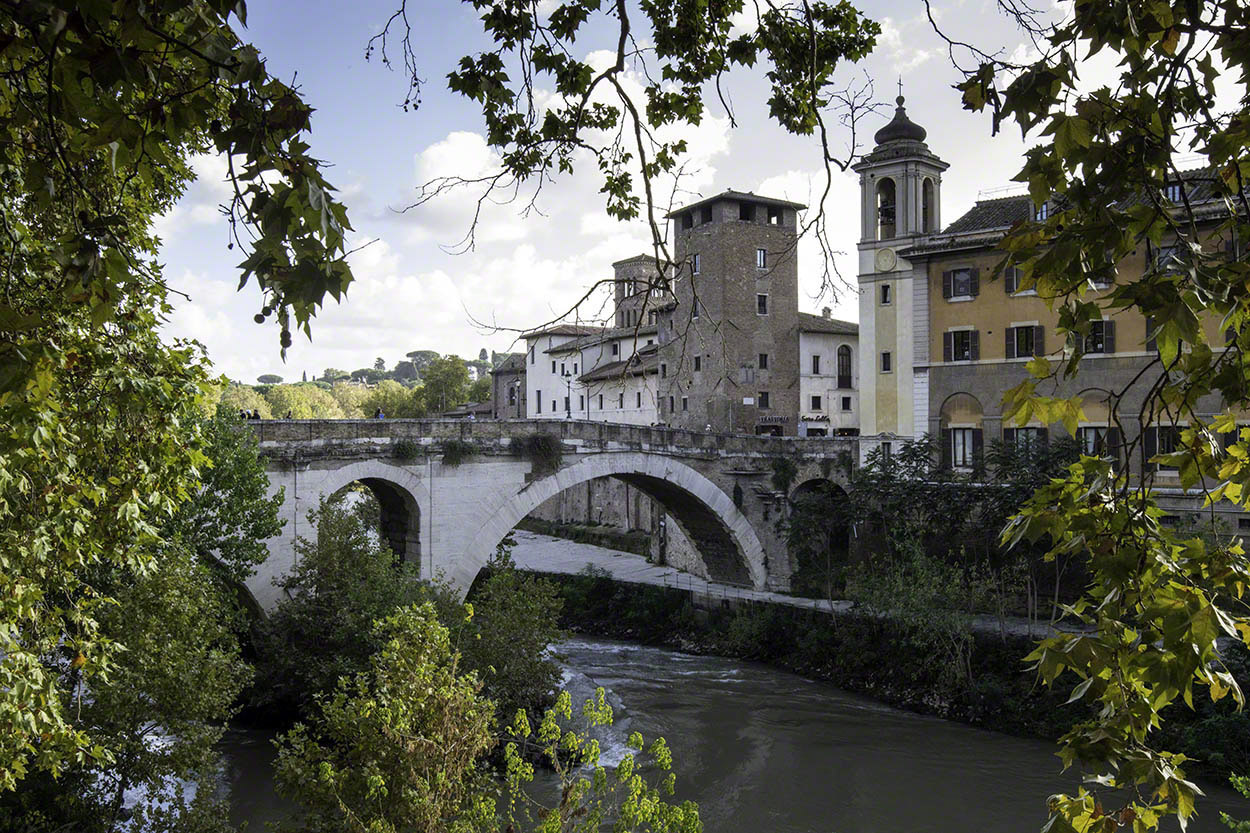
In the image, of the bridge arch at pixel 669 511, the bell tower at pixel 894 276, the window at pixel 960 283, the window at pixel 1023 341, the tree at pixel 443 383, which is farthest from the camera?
the tree at pixel 443 383

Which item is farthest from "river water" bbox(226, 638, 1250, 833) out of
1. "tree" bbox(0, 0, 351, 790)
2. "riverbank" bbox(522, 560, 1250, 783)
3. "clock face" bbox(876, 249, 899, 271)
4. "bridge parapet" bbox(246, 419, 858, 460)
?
"clock face" bbox(876, 249, 899, 271)

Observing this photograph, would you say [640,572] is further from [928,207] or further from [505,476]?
[928,207]

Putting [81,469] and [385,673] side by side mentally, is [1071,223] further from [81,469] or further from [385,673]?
[385,673]

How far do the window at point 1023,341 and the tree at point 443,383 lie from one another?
112 feet

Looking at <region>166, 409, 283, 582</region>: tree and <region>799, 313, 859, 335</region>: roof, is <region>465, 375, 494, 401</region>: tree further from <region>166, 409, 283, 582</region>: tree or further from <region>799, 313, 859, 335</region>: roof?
<region>166, 409, 283, 582</region>: tree

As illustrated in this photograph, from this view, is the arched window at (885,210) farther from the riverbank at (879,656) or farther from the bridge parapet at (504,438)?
the riverbank at (879,656)

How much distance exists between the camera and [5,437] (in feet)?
12.3

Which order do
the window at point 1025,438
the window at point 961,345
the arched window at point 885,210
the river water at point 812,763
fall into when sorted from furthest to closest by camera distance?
the arched window at point 885,210 → the window at point 961,345 → the window at point 1025,438 → the river water at point 812,763

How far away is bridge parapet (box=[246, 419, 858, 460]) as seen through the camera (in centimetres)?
1808

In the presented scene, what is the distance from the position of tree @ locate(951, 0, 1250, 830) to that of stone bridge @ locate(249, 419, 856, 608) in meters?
16.5

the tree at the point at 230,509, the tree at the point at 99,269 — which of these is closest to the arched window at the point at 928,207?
the tree at the point at 230,509

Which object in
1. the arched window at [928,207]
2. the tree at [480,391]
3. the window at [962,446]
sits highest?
the arched window at [928,207]

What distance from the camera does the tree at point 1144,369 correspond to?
2.19 metres

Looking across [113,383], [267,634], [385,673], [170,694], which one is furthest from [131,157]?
[267,634]
